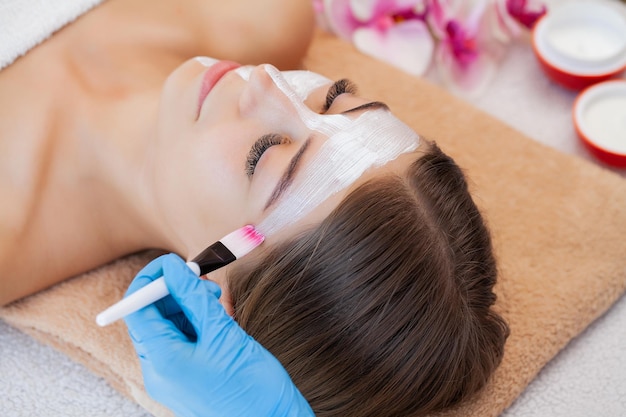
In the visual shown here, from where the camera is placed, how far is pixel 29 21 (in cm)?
144

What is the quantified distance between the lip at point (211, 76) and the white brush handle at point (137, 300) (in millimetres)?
336

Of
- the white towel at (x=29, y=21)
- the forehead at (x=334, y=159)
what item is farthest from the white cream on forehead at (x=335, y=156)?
the white towel at (x=29, y=21)

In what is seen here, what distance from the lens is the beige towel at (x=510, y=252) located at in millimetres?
1292

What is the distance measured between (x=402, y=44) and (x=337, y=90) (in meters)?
0.79

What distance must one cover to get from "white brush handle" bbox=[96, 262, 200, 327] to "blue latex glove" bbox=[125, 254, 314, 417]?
0.02m

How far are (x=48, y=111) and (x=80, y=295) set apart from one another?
14.2 inches

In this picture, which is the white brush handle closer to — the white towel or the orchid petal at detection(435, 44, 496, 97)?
the white towel

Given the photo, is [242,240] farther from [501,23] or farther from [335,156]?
[501,23]

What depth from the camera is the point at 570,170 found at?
1575 millimetres

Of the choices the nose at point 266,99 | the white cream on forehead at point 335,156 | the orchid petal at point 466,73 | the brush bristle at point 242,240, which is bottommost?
the orchid petal at point 466,73

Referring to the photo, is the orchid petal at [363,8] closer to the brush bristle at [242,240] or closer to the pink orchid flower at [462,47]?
the pink orchid flower at [462,47]

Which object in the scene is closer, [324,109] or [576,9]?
[324,109]

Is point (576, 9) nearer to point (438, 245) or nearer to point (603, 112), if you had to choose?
point (603, 112)

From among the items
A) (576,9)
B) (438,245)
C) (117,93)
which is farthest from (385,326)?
(576,9)
